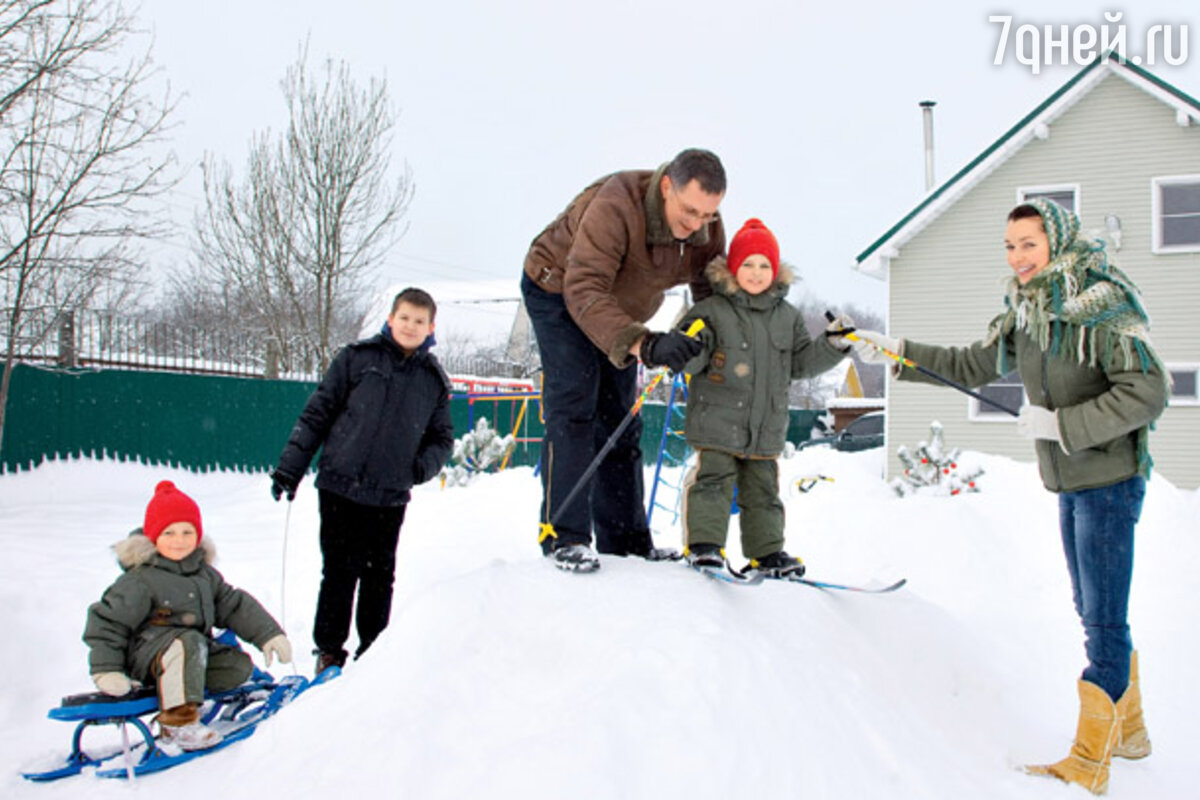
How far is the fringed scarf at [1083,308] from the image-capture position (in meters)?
2.73

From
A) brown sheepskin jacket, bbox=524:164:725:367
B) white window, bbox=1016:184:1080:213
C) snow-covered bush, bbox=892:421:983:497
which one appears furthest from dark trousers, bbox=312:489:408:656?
white window, bbox=1016:184:1080:213

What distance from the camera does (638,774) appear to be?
1.95m

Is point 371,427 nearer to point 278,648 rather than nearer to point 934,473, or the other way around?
point 278,648

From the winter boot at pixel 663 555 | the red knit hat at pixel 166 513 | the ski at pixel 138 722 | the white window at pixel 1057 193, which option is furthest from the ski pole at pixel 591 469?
the white window at pixel 1057 193

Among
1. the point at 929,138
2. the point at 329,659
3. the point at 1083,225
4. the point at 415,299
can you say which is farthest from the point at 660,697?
the point at 929,138

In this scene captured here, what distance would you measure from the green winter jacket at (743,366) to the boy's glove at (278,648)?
1.76 m

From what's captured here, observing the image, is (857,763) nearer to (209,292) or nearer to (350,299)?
(350,299)

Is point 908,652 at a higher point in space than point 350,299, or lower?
lower

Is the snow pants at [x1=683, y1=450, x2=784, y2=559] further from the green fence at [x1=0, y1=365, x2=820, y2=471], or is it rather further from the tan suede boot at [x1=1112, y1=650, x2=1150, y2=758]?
the green fence at [x1=0, y1=365, x2=820, y2=471]

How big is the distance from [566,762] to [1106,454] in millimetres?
1950

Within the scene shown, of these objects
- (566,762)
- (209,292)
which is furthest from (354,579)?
(209,292)

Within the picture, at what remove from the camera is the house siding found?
1398cm

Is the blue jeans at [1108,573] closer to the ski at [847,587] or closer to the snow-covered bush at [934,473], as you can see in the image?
the ski at [847,587]

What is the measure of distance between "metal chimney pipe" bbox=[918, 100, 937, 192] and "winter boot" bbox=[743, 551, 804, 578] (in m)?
18.2
